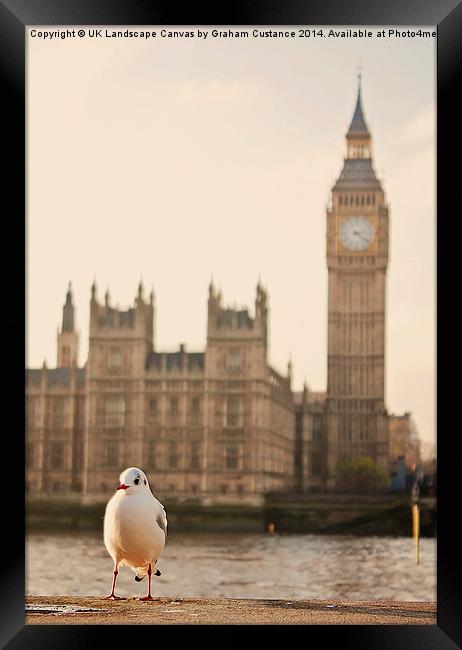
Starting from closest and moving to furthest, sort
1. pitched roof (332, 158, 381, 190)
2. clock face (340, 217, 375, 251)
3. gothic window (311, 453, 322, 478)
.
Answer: gothic window (311, 453, 322, 478) < clock face (340, 217, 375, 251) < pitched roof (332, 158, 381, 190)

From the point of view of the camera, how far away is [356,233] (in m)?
22.2

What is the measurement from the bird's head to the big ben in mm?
18616

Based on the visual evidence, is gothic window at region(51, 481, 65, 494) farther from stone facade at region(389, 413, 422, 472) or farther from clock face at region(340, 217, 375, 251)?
clock face at region(340, 217, 375, 251)

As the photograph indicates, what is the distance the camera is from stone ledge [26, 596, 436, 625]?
4.96ft

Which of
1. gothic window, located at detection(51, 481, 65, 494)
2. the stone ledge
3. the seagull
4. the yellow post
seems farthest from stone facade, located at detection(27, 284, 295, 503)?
the stone ledge

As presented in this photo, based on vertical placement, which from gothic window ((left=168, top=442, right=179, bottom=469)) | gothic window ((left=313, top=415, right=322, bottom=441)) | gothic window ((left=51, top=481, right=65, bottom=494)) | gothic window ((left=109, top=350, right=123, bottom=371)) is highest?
gothic window ((left=109, top=350, right=123, bottom=371))

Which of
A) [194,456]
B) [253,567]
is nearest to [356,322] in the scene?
[194,456]

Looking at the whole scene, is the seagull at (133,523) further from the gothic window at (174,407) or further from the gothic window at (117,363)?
the gothic window at (117,363)

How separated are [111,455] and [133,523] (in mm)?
17340

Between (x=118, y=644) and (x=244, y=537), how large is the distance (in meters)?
15.6

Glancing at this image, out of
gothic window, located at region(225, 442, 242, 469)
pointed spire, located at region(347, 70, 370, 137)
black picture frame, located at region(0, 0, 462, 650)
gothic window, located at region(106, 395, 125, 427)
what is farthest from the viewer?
pointed spire, located at region(347, 70, 370, 137)

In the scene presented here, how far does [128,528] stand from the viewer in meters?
1.84

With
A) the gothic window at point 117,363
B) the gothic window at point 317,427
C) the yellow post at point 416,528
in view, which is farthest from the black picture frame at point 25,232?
the gothic window at point 317,427

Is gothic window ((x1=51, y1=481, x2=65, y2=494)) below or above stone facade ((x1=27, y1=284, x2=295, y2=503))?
below
